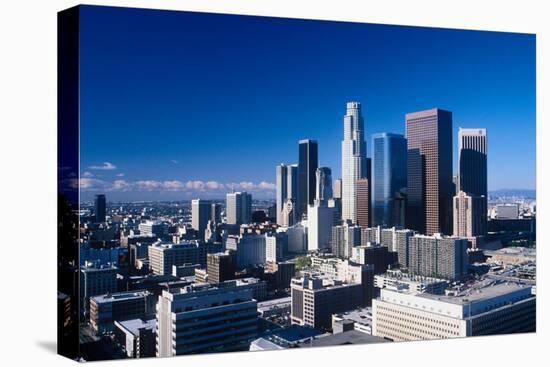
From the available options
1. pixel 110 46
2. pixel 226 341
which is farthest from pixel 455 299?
pixel 110 46

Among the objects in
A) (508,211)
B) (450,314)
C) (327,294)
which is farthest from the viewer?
(508,211)

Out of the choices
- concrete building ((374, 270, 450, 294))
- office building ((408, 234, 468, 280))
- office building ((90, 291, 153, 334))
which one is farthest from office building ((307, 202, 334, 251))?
office building ((90, 291, 153, 334))

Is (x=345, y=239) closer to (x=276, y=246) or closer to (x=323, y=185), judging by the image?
(x=323, y=185)

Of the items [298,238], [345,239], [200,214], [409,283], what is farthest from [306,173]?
[409,283]

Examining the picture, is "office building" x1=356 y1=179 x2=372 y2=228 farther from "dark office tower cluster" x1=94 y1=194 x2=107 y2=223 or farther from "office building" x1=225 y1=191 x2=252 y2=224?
"dark office tower cluster" x1=94 y1=194 x2=107 y2=223

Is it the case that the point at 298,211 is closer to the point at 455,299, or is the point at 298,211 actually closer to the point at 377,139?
the point at 377,139
